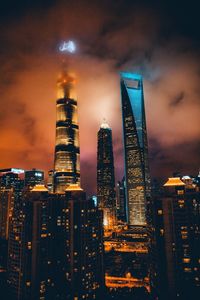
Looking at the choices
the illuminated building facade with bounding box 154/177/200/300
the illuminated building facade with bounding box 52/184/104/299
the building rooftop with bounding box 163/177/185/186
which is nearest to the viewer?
the illuminated building facade with bounding box 154/177/200/300

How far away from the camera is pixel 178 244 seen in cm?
6731

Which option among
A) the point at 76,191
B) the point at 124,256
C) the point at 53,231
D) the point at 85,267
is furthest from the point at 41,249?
the point at 124,256

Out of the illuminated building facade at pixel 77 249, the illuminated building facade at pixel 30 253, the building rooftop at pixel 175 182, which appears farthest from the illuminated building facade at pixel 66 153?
the building rooftop at pixel 175 182

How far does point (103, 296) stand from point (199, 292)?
29.6 m

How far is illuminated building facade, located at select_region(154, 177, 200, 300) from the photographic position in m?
65.0

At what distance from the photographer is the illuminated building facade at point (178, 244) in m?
65.0

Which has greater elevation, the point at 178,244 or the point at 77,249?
the point at 178,244

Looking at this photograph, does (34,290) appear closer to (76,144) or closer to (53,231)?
(53,231)

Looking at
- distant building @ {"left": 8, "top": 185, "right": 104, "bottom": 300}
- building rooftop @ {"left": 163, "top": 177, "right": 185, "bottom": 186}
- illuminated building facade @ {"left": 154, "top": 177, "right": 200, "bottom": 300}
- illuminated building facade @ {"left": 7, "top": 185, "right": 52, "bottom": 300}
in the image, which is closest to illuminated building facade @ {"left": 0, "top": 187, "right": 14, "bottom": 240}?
illuminated building facade @ {"left": 7, "top": 185, "right": 52, "bottom": 300}

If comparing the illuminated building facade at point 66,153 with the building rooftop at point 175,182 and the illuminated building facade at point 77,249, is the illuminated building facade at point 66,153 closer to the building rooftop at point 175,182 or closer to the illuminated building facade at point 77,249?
the illuminated building facade at point 77,249

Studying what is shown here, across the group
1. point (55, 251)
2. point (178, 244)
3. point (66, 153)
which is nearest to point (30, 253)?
point (55, 251)

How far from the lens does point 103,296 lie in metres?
80.2

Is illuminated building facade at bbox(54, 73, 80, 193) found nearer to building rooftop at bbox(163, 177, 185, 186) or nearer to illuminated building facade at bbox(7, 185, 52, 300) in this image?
illuminated building facade at bbox(7, 185, 52, 300)

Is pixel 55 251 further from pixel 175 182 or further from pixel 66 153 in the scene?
pixel 66 153
